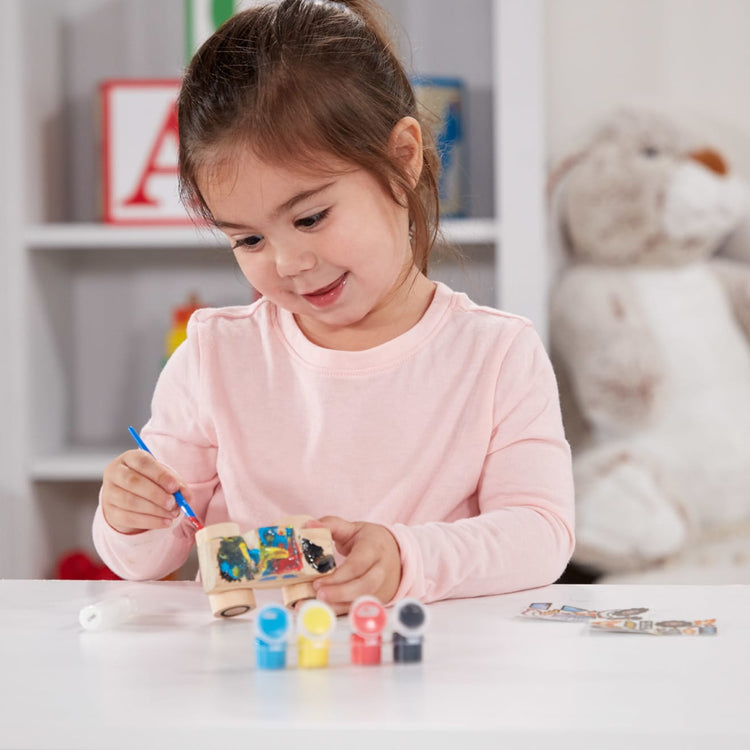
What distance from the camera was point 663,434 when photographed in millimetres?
1757

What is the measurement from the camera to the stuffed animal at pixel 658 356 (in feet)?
5.68

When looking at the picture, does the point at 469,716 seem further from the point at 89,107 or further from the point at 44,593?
the point at 89,107

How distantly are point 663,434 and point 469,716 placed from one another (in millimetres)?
1393

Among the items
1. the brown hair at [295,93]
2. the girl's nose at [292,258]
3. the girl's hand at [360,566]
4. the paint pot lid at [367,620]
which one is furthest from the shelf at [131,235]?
the paint pot lid at [367,620]

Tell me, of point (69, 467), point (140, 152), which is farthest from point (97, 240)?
point (69, 467)

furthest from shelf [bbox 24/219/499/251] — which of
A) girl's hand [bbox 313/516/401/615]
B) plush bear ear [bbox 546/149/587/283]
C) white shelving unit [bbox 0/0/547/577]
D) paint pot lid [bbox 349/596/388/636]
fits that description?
paint pot lid [bbox 349/596/388/636]

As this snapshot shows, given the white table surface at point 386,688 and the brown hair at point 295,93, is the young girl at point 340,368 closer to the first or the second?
the brown hair at point 295,93

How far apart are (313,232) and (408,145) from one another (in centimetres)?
14

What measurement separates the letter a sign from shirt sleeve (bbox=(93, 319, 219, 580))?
0.89 metres

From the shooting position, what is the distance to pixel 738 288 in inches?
70.1

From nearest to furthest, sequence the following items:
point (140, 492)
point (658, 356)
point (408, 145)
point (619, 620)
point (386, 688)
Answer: point (386, 688)
point (619, 620)
point (140, 492)
point (408, 145)
point (658, 356)

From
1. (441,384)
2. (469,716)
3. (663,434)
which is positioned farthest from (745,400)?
(469,716)

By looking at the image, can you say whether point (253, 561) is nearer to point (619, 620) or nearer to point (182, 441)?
point (619, 620)

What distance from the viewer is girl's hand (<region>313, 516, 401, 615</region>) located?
25.6 inches
